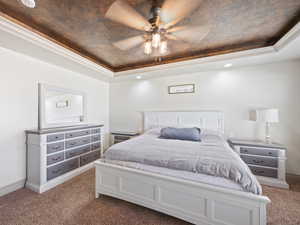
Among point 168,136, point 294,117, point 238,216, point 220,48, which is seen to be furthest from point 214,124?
point 238,216

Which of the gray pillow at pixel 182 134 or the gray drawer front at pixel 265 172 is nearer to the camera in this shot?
the gray drawer front at pixel 265 172

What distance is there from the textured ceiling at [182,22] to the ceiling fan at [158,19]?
4.4 inches

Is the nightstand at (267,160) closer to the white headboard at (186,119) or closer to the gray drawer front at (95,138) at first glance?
the white headboard at (186,119)

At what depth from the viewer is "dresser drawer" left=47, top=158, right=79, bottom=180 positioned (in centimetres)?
224

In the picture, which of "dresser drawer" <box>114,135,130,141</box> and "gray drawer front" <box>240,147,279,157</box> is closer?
"gray drawer front" <box>240,147,279,157</box>

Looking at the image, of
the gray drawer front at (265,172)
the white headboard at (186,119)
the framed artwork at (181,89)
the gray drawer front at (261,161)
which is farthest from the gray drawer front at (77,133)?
the gray drawer front at (265,172)

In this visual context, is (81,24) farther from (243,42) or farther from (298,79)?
(298,79)

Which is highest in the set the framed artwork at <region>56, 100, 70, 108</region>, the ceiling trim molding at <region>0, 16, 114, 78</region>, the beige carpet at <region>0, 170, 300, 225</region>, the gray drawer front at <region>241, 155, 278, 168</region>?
the ceiling trim molding at <region>0, 16, 114, 78</region>

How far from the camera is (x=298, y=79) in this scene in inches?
102

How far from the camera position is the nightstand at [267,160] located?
88.8 inches

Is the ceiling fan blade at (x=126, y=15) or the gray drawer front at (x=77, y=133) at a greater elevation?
the ceiling fan blade at (x=126, y=15)

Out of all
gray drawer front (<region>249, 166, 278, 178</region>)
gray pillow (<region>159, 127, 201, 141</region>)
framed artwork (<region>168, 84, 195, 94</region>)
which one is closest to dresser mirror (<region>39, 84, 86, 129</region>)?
gray pillow (<region>159, 127, 201, 141</region>)

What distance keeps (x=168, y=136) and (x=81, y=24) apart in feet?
8.08

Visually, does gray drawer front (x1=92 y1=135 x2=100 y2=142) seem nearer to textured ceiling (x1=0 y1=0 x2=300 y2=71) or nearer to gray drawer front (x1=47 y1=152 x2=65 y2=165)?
gray drawer front (x1=47 y1=152 x2=65 y2=165)
